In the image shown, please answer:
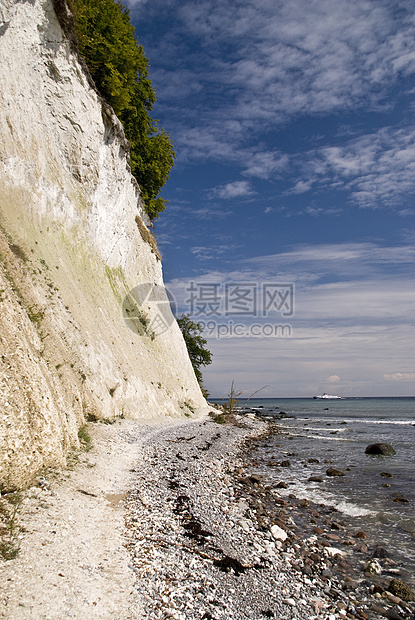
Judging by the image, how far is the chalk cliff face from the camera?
7859 mm

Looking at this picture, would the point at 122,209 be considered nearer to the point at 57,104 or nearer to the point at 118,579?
the point at 57,104

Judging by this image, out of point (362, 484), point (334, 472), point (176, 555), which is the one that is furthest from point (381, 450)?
point (176, 555)

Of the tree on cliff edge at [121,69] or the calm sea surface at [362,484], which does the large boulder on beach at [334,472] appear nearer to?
the calm sea surface at [362,484]

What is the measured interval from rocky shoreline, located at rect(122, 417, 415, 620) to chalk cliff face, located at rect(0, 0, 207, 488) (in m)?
2.71

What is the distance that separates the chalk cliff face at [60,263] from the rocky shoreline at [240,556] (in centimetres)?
271

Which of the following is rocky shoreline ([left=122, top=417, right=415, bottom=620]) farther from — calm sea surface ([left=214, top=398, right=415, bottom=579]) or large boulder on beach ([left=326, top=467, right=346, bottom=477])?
large boulder on beach ([left=326, top=467, right=346, bottom=477])

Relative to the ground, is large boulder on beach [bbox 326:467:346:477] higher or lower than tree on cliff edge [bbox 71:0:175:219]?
lower

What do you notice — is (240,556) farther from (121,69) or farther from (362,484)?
(121,69)

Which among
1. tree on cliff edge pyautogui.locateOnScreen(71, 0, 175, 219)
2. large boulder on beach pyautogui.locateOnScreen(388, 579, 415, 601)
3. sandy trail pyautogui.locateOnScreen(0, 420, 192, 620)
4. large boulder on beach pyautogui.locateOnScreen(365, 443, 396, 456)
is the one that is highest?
tree on cliff edge pyautogui.locateOnScreen(71, 0, 175, 219)

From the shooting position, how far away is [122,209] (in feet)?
79.2

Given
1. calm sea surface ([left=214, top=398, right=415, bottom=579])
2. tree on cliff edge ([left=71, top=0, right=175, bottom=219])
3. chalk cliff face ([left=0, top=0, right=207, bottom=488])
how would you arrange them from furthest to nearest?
tree on cliff edge ([left=71, top=0, right=175, bottom=219])
calm sea surface ([left=214, top=398, right=415, bottom=579])
chalk cliff face ([left=0, top=0, right=207, bottom=488])

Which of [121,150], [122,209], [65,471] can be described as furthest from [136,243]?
[65,471]

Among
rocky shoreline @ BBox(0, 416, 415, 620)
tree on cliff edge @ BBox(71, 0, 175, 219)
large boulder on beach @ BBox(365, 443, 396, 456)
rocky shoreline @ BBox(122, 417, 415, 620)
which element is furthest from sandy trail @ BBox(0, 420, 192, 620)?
tree on cliff edge @ BBox(71, 0, 175, 219)

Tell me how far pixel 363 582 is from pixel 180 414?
19336mm
